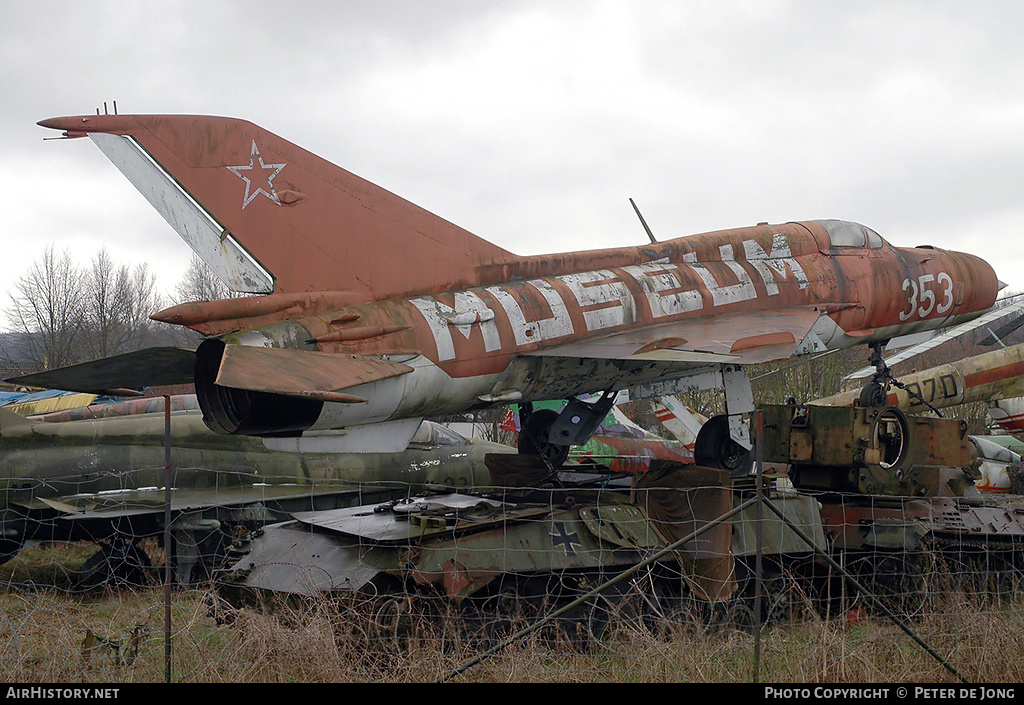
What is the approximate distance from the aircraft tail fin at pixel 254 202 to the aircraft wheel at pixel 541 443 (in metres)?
2.52

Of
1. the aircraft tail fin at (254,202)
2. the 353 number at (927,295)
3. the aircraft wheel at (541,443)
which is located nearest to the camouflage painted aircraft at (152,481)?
the aircraft wheel at (541,443)

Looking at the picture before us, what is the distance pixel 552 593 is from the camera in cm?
655

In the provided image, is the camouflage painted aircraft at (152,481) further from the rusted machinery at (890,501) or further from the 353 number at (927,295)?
the 353 number at (927,295)

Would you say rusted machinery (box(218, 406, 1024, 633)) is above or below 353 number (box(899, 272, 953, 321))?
below

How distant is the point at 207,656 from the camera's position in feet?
16.1

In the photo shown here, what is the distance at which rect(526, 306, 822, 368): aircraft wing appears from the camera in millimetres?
7191

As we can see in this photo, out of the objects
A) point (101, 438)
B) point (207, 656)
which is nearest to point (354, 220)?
point (207, 656)

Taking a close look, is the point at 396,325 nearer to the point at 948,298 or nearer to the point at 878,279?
the point at 878,279

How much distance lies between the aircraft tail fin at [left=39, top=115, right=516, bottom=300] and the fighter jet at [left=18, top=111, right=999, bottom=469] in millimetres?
13

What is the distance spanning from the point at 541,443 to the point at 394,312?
110 inches

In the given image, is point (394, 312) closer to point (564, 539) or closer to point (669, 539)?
point (564, 539)

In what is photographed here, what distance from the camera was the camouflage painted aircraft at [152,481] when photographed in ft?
31.6

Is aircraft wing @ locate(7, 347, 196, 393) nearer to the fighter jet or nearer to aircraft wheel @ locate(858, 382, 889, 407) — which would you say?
the fighter jet

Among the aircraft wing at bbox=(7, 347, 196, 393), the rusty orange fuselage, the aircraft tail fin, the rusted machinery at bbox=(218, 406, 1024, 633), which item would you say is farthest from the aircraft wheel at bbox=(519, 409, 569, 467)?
the aircraft wing at bbox=(7, 347, 196, 393)
